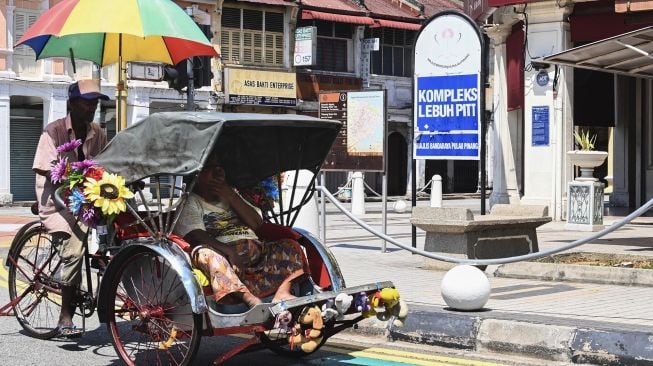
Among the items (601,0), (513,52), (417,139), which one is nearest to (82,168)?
(417,139)

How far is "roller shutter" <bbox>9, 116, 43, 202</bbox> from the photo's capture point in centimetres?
3381

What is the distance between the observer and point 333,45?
4144 centimetres

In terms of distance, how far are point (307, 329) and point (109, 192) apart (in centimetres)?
167

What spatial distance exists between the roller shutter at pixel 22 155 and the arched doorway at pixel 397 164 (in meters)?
15.6

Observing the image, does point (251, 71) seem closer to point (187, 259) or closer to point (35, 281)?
point (35, 281)

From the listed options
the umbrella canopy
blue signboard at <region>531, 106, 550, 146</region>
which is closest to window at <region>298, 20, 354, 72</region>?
blue signboard at <region>531, 106, 550, 146</region>

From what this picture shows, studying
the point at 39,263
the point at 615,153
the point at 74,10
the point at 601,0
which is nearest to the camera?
the point at 39,263

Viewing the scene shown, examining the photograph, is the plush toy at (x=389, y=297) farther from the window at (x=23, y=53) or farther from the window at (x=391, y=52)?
the window at (x=391, y=52)

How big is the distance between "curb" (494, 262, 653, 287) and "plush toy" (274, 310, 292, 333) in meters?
5.49

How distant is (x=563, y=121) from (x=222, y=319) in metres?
16.2

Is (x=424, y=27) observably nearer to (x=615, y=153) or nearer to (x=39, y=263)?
(x=39, y=263)

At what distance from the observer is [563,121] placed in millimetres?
21125

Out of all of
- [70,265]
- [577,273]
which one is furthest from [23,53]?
[70,265]

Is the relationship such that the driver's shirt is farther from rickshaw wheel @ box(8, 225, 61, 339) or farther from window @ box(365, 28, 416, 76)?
window @ box(365, 28, 416, 76)
